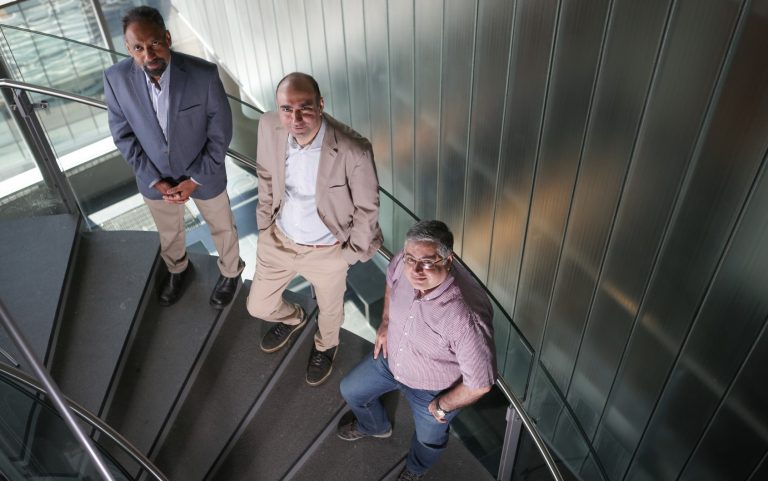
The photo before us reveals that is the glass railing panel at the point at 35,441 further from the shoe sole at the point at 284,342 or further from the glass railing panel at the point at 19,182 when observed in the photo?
the glass railing panel at the point at 19,182

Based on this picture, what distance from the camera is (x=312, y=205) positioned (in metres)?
2.98

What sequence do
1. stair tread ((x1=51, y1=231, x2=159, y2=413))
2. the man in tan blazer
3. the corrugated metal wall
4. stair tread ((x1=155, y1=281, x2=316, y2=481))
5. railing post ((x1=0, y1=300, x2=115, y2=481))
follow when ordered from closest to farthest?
railing post ((x1=0, y1=300, x2=115, y2=481))
the corrugated metal wall
the man in tan blazer
stair tread ((x1=155, y1=281, x2=316, y2=481))
stair tread ((x1=51, y1=231, x2=159, y2=413))

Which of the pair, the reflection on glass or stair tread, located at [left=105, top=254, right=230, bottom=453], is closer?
stair tread, located at [left=105, top=254, right=230, bottom=453]

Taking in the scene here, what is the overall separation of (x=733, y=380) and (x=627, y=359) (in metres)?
0.62

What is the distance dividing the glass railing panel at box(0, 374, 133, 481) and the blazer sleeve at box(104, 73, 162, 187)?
3.84 feet

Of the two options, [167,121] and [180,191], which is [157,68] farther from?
[180,191]

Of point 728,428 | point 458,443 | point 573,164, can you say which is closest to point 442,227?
point 573,164

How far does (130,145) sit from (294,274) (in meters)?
1.07

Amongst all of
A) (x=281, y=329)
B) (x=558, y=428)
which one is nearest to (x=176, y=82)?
(x=281, y=329)

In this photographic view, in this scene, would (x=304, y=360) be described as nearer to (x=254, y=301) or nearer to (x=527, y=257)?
(x=254, y=301)

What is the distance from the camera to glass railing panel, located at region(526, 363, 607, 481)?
11.3 feet

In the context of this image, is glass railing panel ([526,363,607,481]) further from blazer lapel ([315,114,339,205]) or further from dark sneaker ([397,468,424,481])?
blazer lapel ([315,114,339,205])

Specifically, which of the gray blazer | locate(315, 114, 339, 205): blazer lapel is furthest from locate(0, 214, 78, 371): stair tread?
locate(315, 114, 339, 205): blazer lapel

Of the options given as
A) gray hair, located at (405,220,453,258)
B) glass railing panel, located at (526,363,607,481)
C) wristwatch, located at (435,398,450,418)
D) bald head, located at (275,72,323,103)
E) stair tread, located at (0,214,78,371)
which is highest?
bald head, located at (275,72,323,103)
